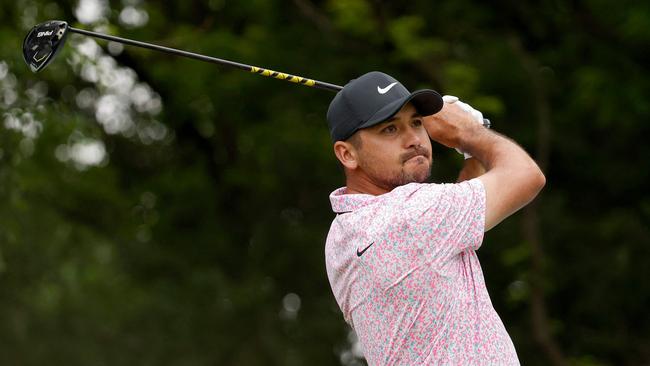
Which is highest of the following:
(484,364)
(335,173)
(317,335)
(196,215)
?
Result: (484,364)

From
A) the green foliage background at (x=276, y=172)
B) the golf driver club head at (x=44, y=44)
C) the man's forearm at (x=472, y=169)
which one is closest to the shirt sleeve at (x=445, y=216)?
the man's forearm at (x=472, y=169)

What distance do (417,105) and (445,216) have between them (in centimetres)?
37

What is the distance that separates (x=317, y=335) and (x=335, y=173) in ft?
7.87

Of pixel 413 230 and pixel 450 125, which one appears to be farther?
pixel 450 125

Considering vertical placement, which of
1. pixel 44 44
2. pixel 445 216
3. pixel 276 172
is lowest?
pixel 276 172

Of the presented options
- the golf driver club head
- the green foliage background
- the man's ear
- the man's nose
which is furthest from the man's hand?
the green foliage background

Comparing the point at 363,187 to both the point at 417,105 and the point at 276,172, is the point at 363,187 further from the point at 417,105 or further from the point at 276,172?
the point at 276,172

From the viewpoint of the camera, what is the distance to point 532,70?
1031cm

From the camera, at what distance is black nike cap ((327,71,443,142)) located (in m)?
3.48

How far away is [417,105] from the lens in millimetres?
3535

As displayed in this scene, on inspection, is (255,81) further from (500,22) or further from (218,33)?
(500,22)

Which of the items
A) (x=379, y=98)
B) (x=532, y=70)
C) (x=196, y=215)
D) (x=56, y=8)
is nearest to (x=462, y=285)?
(x=379, y=98)

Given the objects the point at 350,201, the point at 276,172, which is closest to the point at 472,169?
the point at 350,201

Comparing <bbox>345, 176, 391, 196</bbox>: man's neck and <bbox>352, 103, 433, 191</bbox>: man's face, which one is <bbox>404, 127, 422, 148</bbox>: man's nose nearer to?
<bbox>352, 103, 433, 191</bbox>: man's face
